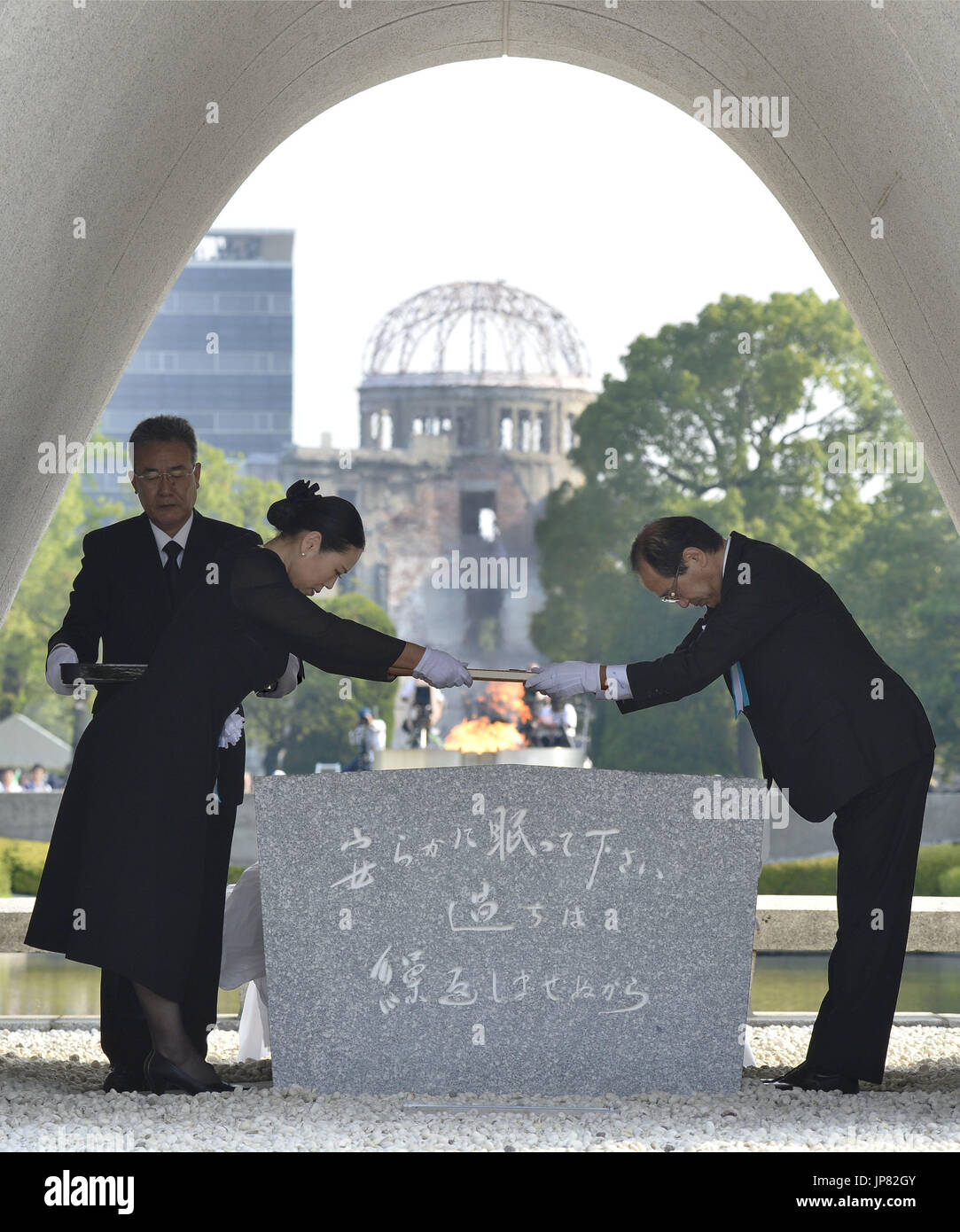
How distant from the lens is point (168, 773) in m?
4.55

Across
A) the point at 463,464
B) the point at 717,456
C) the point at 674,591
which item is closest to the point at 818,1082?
the point at 674,591

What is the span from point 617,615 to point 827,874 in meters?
12.8

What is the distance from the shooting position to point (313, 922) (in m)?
4.57

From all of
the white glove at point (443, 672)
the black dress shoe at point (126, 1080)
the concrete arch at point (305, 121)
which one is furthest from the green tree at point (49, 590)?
the white glove at point (443, 672)

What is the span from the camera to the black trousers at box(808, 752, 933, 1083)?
15.7ft

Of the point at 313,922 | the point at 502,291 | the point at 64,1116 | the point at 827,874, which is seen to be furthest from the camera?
the point at 502,291

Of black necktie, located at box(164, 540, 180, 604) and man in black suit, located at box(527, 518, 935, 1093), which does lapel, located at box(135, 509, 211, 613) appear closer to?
black necktie, located at box(164, 540, 180, 604)

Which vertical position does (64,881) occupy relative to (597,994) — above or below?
above

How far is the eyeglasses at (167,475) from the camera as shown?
5.18 metres

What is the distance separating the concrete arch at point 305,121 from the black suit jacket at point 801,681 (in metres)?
1.22

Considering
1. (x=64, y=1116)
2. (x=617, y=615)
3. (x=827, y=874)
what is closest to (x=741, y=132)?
(x=64, y=1116)

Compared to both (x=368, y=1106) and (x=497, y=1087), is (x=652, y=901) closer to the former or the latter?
(x=497, y=1087)

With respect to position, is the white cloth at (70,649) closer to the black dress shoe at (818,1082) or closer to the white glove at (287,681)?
the white glove at (287,681)

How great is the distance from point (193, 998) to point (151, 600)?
1294 mm
